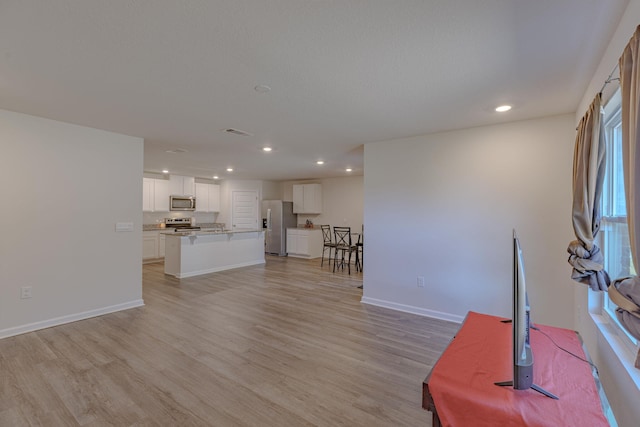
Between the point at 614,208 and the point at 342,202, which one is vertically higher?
the point at 342,202

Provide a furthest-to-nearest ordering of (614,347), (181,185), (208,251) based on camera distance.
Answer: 1. (181,185)
2. (208,251)
3. (614,347)

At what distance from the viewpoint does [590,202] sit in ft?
6.31

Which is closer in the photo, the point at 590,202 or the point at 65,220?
the point at 590,202

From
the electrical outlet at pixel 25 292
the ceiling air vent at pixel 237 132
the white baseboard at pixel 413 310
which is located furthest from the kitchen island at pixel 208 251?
the white baseboard at pixel 413 310

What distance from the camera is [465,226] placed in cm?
359

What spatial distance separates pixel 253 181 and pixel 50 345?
687 centimetres

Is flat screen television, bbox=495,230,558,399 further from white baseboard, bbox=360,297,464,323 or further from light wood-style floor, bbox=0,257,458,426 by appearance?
white baseboard, bbox=360,297,464,323

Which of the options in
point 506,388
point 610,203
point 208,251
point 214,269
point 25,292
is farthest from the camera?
point 214,269

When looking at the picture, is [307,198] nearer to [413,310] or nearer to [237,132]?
[237,132]

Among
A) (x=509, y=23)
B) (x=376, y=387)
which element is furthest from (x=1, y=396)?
(x=509, y=23)

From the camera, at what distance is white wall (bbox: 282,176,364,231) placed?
8289mm

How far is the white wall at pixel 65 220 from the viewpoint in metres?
3.17

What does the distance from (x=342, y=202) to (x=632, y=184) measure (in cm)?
755

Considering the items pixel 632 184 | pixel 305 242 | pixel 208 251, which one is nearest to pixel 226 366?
pixel 632 184
